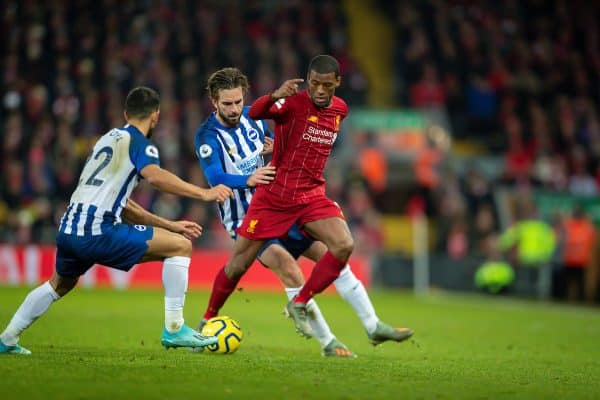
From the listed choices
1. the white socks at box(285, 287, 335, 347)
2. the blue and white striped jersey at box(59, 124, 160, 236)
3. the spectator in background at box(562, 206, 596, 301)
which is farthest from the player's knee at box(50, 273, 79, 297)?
the spectator in background at box(562, 206, 596, 301)

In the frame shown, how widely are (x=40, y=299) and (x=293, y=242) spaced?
2380 millimetres

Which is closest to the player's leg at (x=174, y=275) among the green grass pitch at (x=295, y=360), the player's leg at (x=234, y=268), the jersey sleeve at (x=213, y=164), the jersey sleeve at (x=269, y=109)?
the green grass pitch at (x=295, y=360)

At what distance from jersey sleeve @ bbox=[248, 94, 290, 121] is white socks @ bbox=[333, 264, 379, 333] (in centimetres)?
148

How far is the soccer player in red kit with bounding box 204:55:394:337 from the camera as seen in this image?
8.50 m

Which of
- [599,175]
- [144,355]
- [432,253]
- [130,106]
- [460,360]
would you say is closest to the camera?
[130,106]

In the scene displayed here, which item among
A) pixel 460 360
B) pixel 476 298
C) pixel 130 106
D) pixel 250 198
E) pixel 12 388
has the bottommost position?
pixel 476 298

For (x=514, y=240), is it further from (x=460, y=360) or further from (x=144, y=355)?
(x=144, y=355)

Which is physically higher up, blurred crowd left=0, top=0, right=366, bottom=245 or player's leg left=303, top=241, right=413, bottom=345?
blurred crowd left=0, top=0, right=366, bottom=245

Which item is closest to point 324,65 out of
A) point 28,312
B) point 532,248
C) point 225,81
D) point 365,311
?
point 225,81

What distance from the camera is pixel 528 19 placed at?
27453mm

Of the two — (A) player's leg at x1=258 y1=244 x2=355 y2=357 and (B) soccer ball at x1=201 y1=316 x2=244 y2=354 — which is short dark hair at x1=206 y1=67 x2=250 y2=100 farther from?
(B) soccer ball at x1=201 y1=316 x2=244 y2=354

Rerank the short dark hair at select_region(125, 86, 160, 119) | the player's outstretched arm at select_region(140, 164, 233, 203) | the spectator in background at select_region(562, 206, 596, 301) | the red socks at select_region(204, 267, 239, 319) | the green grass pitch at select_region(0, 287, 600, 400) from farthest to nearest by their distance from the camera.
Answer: the spectator in background at select_region(562, 206, 596, 301)
the red socks at select_region(204, 267, 239, 319)
the short dark hair at select_region(125, 86, 160, 119)
the player's outstretched arm at select_region(140, 164, 233, 203)
the green grass pitch at select_region(0, 287, 600, 400)

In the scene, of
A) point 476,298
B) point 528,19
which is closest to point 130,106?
point 476,298

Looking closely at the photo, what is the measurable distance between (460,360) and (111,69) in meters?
13.8
